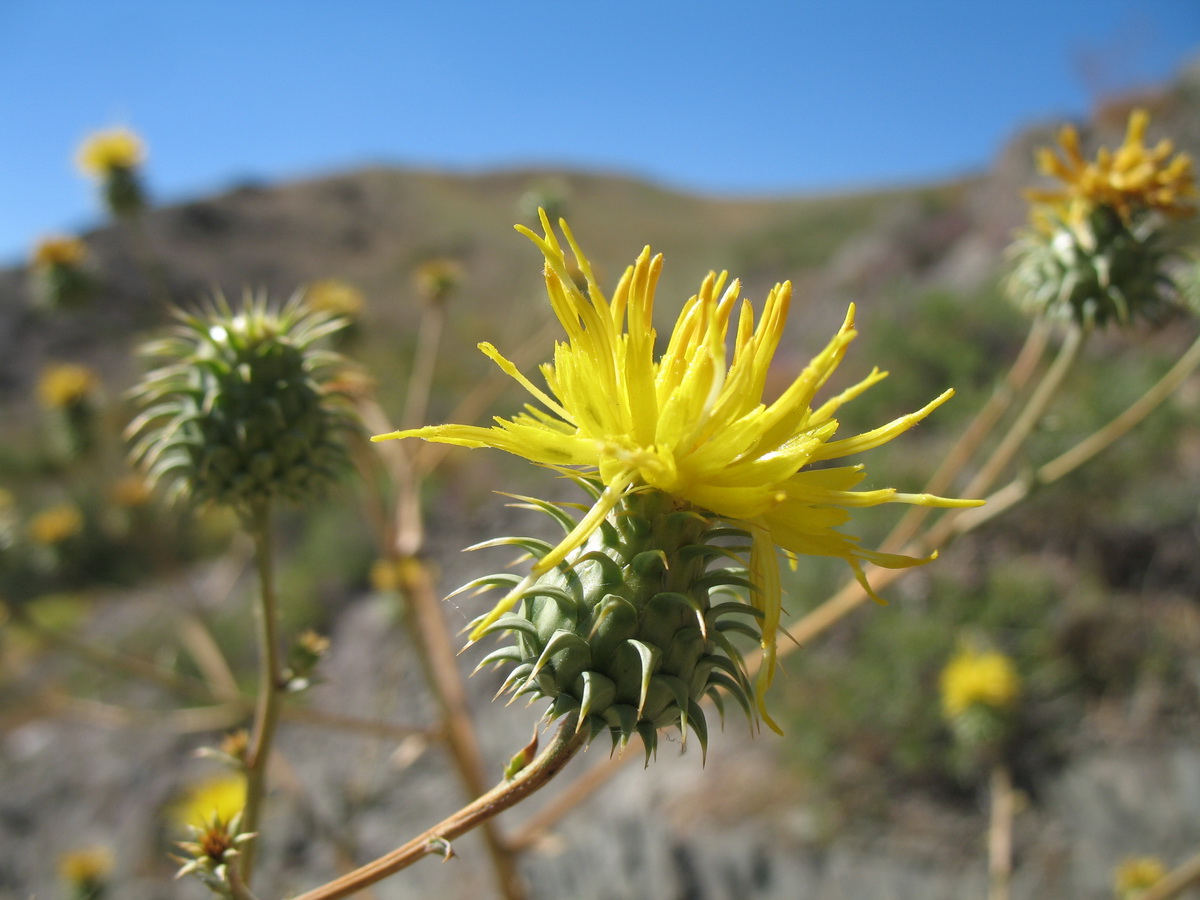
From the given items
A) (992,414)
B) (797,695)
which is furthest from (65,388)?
(797,695)

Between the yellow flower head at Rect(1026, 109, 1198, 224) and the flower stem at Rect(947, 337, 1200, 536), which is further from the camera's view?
the yellow flower head at Rect(1026, 109, 1198, 224)

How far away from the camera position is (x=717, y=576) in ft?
5.25

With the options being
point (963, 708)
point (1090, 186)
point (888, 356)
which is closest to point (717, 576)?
point (1090, 186)

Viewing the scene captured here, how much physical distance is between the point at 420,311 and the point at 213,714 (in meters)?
30.5

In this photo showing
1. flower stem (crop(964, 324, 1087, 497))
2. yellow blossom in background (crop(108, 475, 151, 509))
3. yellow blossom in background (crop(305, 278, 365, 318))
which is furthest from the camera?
yellow blossom in background (crop(108, 475, 151, 509))

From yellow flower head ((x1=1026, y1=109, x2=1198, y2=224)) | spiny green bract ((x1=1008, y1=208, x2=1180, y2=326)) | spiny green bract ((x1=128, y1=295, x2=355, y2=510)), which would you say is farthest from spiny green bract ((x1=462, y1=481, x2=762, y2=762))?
yellow flower head ((x1=1026, y1=109, x2=1198, y2=224))

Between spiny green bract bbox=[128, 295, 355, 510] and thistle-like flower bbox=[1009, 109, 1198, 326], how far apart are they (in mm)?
3096

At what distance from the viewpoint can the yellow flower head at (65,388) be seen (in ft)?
22.0

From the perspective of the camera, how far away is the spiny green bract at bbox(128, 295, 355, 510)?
250 cm

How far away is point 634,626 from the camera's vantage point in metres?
1.54

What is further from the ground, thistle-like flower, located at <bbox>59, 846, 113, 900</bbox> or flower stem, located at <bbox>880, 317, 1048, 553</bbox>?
flower stem, located at <bbox>880, 317, 1048, 553</bbox>

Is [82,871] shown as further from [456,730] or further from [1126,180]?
[1126,180]

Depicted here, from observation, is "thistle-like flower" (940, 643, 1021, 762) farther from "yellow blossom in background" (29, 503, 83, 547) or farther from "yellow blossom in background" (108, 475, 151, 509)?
"yellow blossom in background" (29, 503, 83, 547)

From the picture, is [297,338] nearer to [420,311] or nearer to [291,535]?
[291,535]
